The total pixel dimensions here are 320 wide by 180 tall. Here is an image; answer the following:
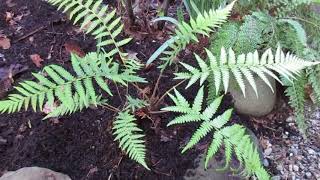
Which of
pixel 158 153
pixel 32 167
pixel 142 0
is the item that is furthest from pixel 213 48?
pixel 32 167

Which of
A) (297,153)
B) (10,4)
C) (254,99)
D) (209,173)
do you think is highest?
(10,4)

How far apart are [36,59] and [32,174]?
88 centimetres

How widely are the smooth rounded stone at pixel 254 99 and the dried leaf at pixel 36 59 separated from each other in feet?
3.61

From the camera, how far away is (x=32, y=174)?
1747 mm

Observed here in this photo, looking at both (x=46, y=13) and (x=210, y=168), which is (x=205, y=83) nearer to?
(x=210, y=168)

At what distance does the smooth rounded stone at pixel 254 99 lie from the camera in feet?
7.39

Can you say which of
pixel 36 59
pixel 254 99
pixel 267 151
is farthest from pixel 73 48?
pixel 267 151

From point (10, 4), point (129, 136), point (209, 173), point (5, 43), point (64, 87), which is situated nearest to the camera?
point (64, 87)

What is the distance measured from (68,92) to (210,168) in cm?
80

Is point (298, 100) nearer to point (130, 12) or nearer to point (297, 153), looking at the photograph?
point (297, 153)

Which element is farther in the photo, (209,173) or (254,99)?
(254,99)

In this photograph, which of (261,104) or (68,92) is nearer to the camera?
(68,92)

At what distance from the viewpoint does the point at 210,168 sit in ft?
6.47

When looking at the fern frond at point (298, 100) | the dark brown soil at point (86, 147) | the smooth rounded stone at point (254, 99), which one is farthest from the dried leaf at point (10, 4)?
the fern frond at point (298, 100)
